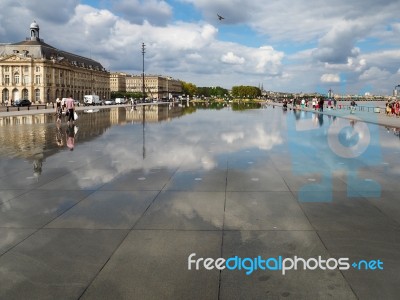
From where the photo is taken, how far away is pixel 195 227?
590cm

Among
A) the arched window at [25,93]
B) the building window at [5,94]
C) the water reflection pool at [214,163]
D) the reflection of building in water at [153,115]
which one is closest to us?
the water reflection pool at [214,163]

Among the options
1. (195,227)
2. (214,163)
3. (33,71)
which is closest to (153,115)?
(214,163)

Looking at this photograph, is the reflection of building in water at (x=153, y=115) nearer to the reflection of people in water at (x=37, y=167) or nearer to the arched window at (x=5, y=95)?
the reflection of people in water at (x=37, y=167)

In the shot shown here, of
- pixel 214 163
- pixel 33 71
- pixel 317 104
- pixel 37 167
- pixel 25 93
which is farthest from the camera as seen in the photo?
pixel 25 93

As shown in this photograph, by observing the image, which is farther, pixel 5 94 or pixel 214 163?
pixel 5 94

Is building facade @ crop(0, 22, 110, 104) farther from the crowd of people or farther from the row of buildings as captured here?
the crowd of people

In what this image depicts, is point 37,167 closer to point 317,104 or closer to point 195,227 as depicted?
point 195,227

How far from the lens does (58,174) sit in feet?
32.1

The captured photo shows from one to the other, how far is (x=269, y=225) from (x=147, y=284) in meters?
2.50

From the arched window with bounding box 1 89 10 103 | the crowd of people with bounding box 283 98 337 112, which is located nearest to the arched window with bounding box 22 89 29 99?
the arched window with bounding box 1 89 10 103

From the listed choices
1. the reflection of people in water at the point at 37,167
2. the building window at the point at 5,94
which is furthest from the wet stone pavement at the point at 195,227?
the building window at the point at 5,94

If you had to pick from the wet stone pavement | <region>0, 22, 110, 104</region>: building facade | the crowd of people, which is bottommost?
the wet stone pavement

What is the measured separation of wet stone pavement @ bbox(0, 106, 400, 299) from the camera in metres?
4.20

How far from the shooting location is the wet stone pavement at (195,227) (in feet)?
13.8
